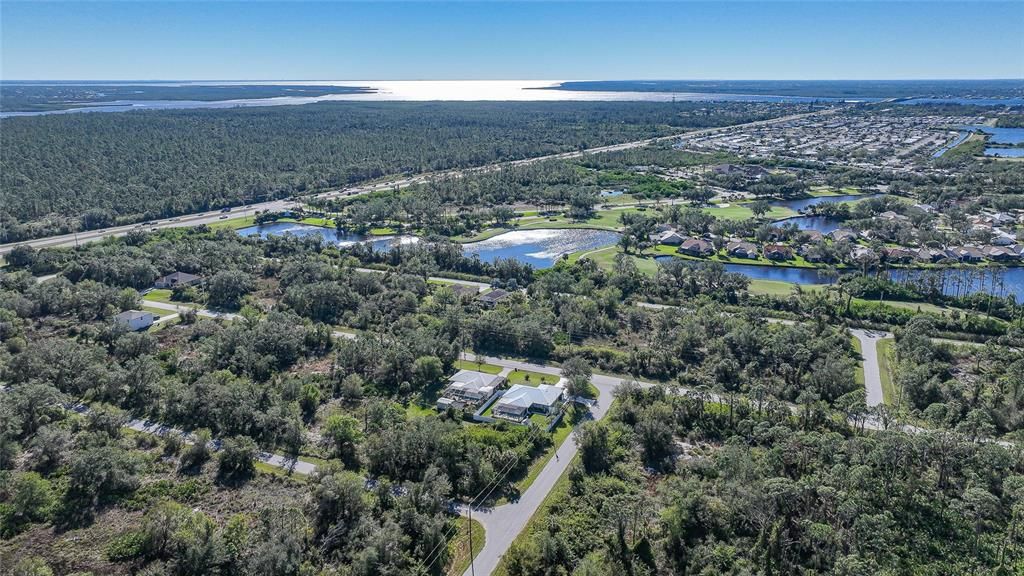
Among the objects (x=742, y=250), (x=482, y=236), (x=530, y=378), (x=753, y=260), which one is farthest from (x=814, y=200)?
(x=530, y=378)

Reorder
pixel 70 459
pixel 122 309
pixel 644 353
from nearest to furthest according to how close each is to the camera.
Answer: pixel 70 459 → pixel 644 353 → pixel 122 309

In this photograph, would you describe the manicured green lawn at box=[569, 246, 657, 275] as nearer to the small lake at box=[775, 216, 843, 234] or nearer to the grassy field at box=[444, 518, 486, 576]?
the small lake at box=[775, 216, 843, 234]

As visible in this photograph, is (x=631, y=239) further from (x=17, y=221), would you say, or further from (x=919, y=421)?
(x=17, y=221)

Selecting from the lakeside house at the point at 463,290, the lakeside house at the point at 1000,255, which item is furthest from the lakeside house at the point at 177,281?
the lakeside house at the point at 1000,255

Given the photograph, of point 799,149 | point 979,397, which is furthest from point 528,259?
point 799,149

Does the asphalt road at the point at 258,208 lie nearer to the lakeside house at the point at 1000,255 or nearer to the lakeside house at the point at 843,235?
the lakeside house at the point at 843,235

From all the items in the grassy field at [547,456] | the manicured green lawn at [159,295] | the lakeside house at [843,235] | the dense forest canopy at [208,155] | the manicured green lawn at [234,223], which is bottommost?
the grassy field at [547,456]

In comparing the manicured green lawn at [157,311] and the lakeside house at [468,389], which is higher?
the manicured green lawn at [157,311]
